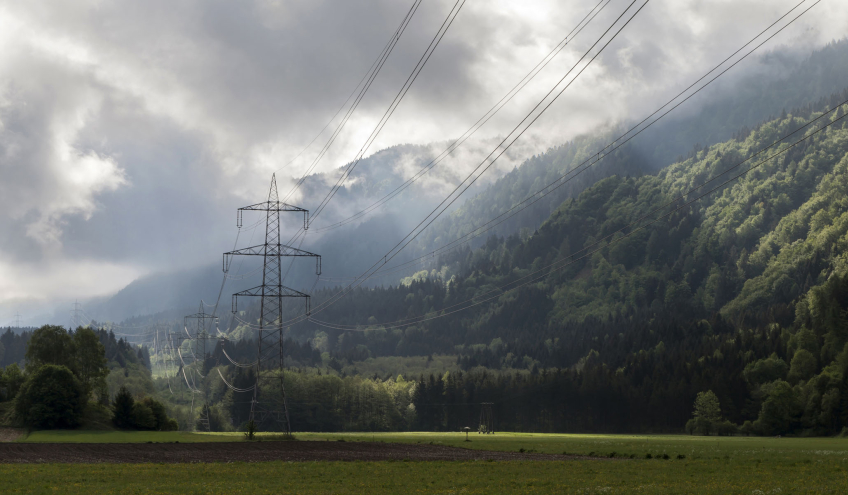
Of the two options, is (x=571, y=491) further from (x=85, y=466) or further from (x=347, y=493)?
(x=85, y=466)

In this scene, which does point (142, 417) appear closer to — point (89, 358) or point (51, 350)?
point (89, 358)

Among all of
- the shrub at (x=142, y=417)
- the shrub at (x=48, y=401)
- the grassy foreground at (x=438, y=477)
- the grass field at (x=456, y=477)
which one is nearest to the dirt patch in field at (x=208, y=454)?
the grass field at (x=456, y=477)

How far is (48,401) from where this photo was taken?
126 metres

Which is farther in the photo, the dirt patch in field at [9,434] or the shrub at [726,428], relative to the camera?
the shrub at [726,428]

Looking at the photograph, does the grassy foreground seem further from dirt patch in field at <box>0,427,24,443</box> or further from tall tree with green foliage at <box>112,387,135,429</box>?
tall tree with green foliage at <box>112,387,135,429</box>

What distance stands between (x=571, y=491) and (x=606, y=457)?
3539 cm

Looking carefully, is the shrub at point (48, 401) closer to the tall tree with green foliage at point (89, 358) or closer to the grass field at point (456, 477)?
the tall tree with green foliage at point (89, 358)

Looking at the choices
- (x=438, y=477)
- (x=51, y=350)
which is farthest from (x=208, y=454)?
(x=51, y=350)

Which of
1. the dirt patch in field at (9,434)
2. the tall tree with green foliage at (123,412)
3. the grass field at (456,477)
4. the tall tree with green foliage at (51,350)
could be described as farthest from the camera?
the tall tree with green foliage at (51,350)

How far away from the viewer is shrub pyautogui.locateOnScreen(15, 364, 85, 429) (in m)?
126

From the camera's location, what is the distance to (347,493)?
3906cm

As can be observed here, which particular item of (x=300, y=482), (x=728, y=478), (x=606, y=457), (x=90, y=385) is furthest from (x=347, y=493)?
(x=90, y=385)

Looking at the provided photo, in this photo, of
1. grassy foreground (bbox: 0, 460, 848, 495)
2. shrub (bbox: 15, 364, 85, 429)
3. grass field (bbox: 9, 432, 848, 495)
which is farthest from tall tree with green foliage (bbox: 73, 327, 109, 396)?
grassy foreground (bbox: 0, 460, 848, 495)

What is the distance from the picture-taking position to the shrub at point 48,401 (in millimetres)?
125562
